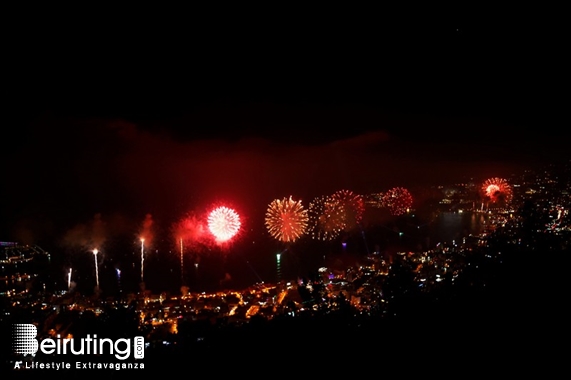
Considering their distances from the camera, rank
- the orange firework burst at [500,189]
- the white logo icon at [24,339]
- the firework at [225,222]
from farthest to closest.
A: 1. the orange firework burst at [500,189]
2. the firework at [225,222]
3. the white logo icon at [24,339]

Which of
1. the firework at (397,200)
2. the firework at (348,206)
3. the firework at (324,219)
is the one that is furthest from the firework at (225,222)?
the firework at (397,200)

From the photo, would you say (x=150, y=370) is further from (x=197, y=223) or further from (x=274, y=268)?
(x=197, y=223)

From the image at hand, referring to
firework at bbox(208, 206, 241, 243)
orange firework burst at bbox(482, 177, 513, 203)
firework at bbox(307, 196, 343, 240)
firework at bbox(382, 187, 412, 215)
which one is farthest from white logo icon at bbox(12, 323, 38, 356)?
firework at bbox(382, 187, 412, 215)

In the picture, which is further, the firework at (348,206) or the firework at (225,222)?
the firework at (348,206)

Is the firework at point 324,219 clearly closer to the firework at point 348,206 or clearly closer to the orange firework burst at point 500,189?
the firework at point 348,206

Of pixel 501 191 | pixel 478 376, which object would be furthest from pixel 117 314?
pixel 501 191

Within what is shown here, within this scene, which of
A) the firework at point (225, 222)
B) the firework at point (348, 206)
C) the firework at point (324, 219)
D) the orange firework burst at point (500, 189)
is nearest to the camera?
the firework at point (225, 222)
